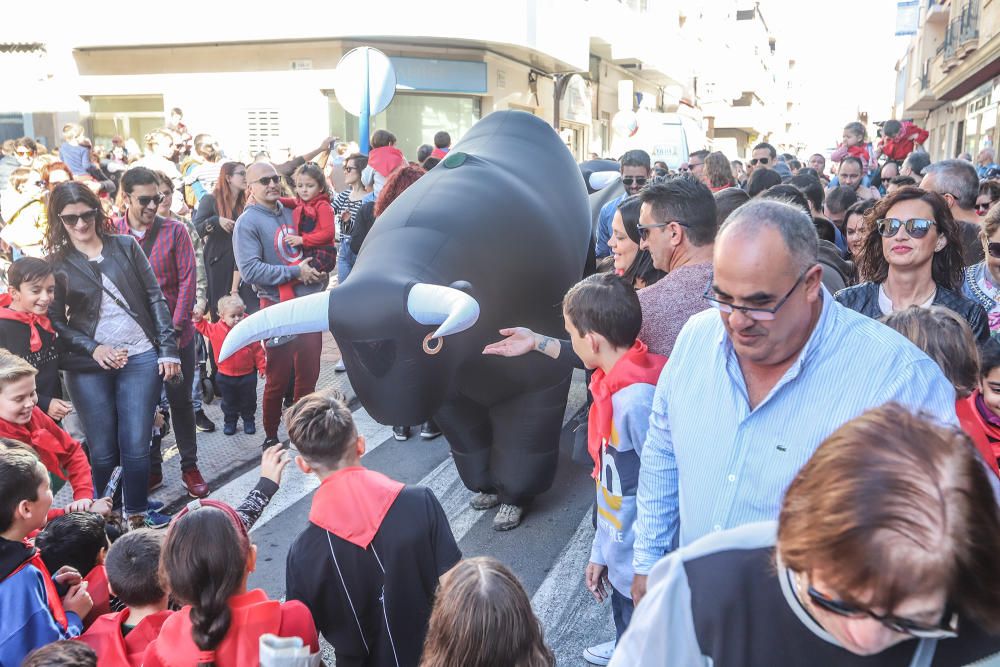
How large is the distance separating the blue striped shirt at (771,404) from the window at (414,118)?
15.6 meters

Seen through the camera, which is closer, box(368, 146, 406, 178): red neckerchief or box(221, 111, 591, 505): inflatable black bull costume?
box(221, 111, 591, 505): inflatable black bull costume

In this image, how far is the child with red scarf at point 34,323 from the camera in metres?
3.63

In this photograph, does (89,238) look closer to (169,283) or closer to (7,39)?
(169,283)

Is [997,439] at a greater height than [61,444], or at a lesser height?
greater

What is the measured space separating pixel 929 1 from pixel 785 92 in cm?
6422

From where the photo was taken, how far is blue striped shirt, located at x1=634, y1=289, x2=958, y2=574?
5.86 ft

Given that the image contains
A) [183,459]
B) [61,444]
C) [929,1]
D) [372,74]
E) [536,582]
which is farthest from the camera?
[929,1]

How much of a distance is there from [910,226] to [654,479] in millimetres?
1647

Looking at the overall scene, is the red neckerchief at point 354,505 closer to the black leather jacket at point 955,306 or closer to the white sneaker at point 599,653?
the white sneaker at point 599,653

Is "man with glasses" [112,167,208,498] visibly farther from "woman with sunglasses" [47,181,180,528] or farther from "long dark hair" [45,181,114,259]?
"long dark hair" [45,181,114,259]

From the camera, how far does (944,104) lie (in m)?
29.2

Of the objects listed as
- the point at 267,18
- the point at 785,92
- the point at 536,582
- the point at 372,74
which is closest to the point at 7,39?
the point at 267,18

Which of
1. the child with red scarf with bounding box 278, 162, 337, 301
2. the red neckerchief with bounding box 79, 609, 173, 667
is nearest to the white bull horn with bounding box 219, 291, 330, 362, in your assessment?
the red neckerchief with bounding box 79, 609, 173, 667

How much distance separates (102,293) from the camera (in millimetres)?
3951
